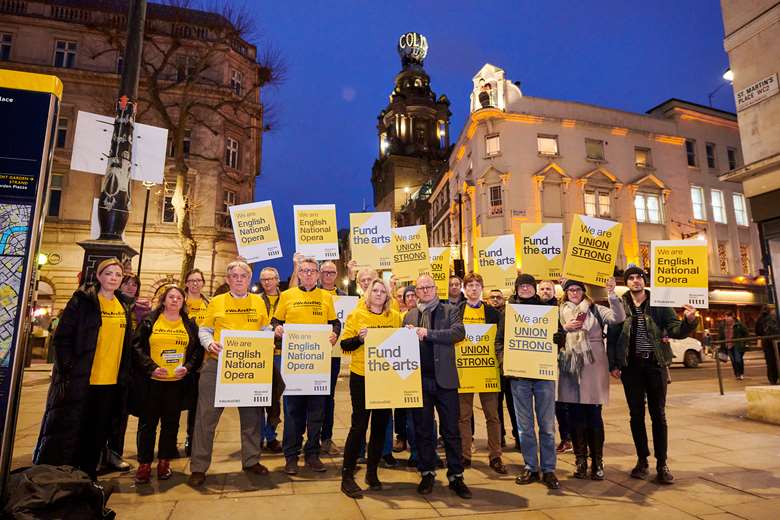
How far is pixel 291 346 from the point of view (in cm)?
573

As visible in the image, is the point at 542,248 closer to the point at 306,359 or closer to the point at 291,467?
the point at 306,359

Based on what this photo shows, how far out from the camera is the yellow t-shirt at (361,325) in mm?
5266

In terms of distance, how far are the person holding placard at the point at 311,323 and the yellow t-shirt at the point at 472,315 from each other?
1.64 metres

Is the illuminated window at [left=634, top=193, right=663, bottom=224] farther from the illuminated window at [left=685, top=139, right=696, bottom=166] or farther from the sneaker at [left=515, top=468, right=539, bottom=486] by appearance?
the sneaker at [left=515, top=468, right=539, bottom=486]

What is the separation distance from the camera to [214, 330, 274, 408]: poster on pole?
5305 mm

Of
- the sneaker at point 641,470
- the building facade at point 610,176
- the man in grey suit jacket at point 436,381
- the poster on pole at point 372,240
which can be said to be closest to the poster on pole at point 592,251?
the man in grey suit jacket at point 436,381

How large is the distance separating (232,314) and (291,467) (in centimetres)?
190

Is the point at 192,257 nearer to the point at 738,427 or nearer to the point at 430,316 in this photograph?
the point at 430,316

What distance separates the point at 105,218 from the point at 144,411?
3.61 meters

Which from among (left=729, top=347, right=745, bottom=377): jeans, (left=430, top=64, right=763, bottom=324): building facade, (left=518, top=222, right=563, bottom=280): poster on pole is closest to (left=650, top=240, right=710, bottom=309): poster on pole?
(left=518, top=222, right=563, bottom=280): poster on pole

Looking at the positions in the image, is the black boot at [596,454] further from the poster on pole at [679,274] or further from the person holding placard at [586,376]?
the poster on pole at [679,274]

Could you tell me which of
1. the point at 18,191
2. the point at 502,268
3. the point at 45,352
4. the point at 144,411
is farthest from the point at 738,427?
the point at 45,352

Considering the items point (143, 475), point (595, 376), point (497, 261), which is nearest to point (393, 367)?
point (595, 376)

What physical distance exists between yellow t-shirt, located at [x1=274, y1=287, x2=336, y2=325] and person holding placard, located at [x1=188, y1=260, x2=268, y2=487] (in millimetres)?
261
